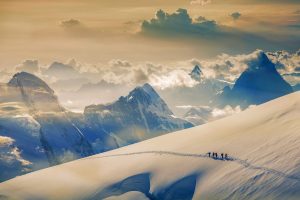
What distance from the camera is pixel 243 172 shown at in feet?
533

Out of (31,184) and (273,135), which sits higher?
(273,135)

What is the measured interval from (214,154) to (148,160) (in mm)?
22833

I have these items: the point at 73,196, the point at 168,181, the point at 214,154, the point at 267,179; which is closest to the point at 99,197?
the point at 73,196

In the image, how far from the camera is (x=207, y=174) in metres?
169

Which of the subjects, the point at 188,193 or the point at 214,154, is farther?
the point at 214,154

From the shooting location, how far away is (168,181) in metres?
173

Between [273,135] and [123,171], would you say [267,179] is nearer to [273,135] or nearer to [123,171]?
[273,135]

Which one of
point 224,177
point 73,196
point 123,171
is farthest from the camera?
point 123,171

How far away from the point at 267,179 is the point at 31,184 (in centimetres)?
7358

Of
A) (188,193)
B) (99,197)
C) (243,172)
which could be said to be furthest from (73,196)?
(243,172)

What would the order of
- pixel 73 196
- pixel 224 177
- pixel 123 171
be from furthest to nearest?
pixel 123 171, pixel 73 196, pixel 224 177

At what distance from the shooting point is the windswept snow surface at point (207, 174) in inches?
6152

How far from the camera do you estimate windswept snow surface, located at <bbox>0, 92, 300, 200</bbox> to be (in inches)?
6152

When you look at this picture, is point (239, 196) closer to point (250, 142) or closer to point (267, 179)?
point (267, 179)
